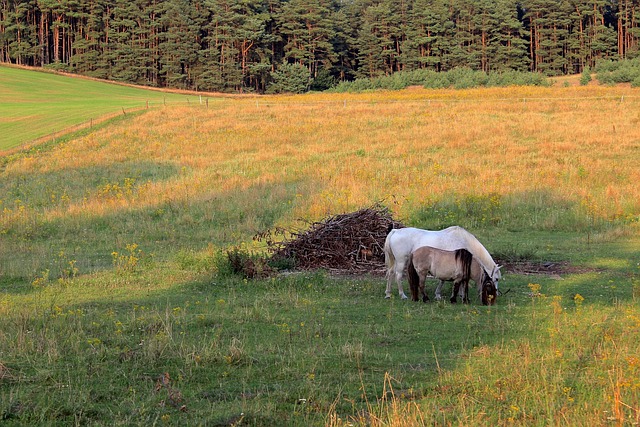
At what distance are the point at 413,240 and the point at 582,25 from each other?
332 feet

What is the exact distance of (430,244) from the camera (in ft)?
39.4

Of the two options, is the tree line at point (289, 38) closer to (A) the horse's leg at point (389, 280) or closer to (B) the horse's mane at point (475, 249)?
(A) the horse's leg at point (389, 280)

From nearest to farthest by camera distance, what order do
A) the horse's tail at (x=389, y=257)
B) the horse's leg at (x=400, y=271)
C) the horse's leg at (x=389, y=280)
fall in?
the horse's leg at (x=400, y=271)
the horse's leg at (x=389, y=280)
the horse's tail at (x=389, y=257)

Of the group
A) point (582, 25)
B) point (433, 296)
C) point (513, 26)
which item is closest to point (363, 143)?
point (433, 296)

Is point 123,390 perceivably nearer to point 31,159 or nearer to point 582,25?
point 31,159

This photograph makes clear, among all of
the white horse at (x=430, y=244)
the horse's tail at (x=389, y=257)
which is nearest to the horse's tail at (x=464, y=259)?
the white horse at (x=430, y=244)

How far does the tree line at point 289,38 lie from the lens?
9870 centimetres

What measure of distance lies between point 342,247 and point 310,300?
3.54m

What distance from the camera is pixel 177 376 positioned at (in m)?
7.73

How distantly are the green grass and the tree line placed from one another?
8841 millimetres

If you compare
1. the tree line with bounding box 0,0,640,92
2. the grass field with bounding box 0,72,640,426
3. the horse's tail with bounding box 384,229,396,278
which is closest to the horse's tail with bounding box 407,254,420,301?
the grass field with bounding box 0,72,640,426

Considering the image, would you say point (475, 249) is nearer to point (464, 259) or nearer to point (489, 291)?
point (464, 259)

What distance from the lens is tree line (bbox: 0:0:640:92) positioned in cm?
9870

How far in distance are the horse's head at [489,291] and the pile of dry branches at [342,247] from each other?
12.0 ft
